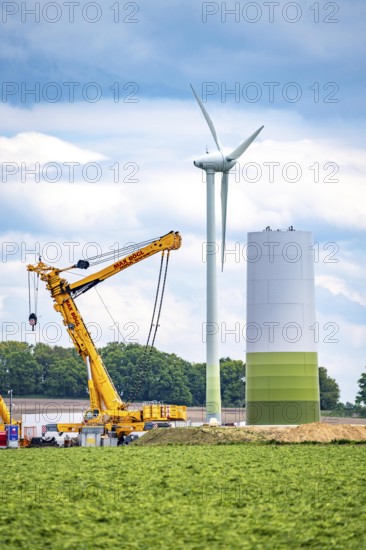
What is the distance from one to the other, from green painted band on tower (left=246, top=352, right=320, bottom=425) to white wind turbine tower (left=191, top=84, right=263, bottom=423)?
38.2ft

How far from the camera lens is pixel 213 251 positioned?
9525 centimetres

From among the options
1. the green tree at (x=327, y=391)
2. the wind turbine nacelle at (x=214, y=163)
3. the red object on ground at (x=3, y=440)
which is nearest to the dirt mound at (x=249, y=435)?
the red object on ground at (x=3, y=440)

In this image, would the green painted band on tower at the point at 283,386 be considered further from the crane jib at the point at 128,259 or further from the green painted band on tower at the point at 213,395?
the green painted band on tower at the point at 213,395

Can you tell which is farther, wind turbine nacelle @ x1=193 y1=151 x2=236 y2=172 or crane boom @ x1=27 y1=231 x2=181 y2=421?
wind turbine nacelle @ x1=193 y1=151 x2=236 y2=172

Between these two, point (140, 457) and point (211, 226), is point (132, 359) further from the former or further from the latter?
point (140, 457)

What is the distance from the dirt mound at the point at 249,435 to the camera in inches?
2938

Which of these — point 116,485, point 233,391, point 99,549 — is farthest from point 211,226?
point 233,391

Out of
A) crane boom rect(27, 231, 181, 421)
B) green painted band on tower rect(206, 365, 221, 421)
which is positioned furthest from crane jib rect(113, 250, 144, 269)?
green painted band on tower rect(206, 365, 221, 421)

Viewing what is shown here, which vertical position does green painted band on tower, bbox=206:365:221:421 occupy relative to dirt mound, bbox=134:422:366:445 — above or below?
above

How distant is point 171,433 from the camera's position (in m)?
77.4

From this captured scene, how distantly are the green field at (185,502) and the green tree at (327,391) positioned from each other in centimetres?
12646

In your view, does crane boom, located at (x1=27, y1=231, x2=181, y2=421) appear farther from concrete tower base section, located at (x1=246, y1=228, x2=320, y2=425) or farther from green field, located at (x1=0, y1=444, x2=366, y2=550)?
green field, located at (x1=0, y1=444, x2=366, y2=550)

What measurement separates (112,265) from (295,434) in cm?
1969

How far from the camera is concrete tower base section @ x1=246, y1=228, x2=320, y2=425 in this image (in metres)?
82.8
